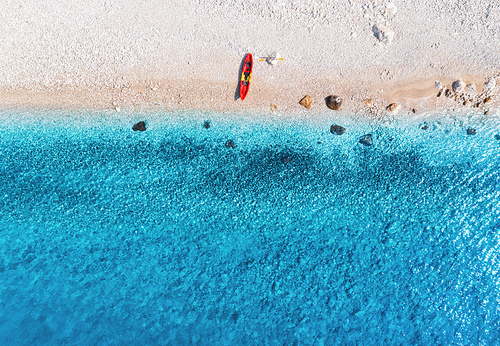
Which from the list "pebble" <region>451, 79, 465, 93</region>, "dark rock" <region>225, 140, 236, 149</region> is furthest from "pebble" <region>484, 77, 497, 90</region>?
"dark rock" <region>225, 140, 236, 149</region>

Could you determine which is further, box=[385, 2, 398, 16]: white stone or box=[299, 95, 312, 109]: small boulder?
box=[299, 95, 312, 109]: small boulder

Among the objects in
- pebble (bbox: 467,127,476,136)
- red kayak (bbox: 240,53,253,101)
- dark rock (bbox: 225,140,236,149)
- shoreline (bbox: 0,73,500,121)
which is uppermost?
red kayak (bbox: 240,53,253,101)

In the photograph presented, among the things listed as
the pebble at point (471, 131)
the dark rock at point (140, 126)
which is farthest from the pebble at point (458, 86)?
the dark rock at point (140, 126)

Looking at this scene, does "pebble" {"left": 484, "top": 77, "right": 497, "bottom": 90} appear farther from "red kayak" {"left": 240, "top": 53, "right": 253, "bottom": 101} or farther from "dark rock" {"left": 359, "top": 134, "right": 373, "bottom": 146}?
"red kayak" {"left": 240, "top": 53, "right": 253, "bottom": 101}

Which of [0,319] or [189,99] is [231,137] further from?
[0,319]

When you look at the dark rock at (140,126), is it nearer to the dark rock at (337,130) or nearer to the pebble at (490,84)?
the dark rock at (337,130)

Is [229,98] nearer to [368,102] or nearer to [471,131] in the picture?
[368,102]
